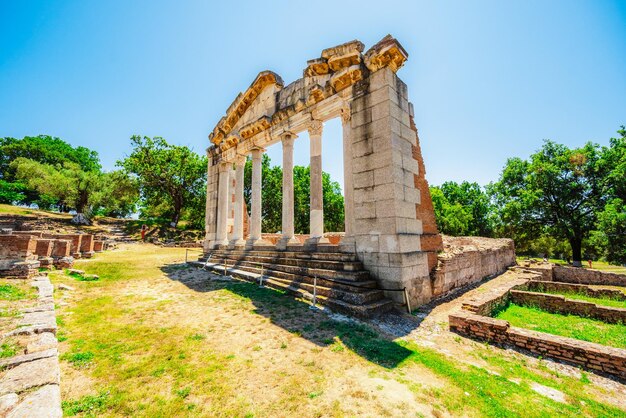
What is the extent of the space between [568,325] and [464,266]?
3.49 metres

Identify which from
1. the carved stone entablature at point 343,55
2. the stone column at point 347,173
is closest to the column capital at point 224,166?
the carved stone entablature at point 343,55

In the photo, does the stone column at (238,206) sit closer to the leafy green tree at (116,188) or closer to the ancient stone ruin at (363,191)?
the ancient stone ruin at (363,191)

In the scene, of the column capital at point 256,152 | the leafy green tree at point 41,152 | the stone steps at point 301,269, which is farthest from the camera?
the leafy green tree at point 41,152

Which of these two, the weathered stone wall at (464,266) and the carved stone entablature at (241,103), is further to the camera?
the carved stone entablature at (241,103)

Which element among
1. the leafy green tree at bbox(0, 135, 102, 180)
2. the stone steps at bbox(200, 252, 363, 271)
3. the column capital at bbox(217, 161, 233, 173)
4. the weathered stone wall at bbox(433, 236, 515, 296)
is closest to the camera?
the stone steps at bbox(200, 252, 363, 271)

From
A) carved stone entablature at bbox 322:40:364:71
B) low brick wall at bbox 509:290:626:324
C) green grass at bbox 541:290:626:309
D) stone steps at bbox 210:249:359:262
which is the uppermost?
carved stone entablature at bbox 322:40:364:71

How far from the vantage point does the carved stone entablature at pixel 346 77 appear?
895 centimetres

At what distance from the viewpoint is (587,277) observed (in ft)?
49.1

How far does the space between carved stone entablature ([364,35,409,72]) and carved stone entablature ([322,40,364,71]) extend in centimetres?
54

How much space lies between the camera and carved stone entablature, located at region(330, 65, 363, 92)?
895 centimetres

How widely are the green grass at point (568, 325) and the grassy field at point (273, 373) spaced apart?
312cm

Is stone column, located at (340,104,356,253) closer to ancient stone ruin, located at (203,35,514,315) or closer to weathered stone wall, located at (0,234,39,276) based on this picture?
ancient stone ruin, located at (203,35,514,315)

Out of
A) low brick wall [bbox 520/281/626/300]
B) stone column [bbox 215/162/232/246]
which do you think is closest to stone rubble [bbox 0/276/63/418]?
stone column [bbox 215/162/232/246]

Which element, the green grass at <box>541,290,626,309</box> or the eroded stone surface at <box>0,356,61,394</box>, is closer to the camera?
the eroded stone surface at <box>0,356,61,394</box>
